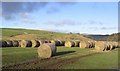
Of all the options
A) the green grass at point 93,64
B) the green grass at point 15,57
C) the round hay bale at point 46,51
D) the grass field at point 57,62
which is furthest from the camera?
the round hay bale at point 46,51

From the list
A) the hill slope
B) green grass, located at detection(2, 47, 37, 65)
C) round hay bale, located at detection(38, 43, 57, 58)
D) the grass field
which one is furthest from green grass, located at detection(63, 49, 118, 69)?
the hill slope

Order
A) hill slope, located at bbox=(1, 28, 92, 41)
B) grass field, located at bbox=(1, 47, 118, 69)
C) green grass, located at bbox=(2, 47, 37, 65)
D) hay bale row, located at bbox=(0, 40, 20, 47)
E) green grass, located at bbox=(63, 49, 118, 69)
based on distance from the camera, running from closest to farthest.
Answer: grass field, located at bbox=(1, 47, 118, 69)
green grass, located at bbox=(63, 49, 118, 69)
green grass, located at bbox=(2, 47, 37, 65)
hay bale row, located at bbox=(0, 40, 20, 47)
hill slope, located at bbox=(1, 28, 92, 41)

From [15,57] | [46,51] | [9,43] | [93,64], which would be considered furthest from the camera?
[9,43]

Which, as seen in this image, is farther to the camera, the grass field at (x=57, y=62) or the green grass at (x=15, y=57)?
the green grass at (x=15, y=57)

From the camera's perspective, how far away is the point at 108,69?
18.6 m

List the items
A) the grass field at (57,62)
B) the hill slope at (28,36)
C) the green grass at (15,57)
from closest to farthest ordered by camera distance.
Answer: the grass field at (57,62), the green grass at (15,57), the hill slope at (28,36)

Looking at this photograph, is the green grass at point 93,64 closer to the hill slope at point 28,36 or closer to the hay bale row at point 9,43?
the hay bale row at point 9,43

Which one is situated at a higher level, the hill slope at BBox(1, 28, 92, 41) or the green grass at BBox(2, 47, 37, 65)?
the green grass at BBox(2, 47, 37, 65)

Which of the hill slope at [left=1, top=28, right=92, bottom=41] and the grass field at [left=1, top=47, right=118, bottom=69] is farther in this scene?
the hill slope at [left=1, top=28, right=92, bottom=41]

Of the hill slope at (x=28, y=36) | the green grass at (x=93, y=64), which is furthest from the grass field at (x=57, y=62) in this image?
the hill slope at (x=28, y=36)

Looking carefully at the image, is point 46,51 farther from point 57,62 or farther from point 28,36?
point 28,36

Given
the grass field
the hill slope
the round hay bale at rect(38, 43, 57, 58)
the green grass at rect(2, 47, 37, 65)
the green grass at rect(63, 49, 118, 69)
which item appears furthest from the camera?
the hill slope

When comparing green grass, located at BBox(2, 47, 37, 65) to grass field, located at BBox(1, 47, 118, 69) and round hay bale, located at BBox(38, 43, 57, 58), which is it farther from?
round hay bale, located at BBox(38, 43, 57, 58)

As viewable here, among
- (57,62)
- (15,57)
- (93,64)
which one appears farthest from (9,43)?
(93,64)
